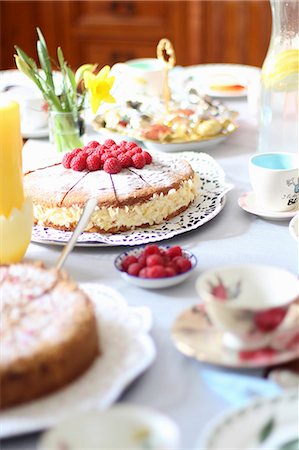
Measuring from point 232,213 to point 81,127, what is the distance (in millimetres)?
457

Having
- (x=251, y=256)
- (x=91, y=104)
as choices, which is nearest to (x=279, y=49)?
(x=91, y=104)

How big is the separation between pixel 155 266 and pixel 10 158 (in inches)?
10.8

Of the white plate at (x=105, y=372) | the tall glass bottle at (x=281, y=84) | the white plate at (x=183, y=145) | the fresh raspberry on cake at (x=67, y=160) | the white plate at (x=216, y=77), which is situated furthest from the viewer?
the white plate at (x=216, y=77)

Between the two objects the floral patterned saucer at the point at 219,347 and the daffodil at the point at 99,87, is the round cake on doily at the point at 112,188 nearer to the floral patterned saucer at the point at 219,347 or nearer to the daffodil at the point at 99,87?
the daffodil at the point at 99,87

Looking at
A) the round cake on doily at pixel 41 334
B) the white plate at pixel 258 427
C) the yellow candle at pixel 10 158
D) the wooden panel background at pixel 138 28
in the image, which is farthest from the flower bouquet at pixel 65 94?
the wooden panel background at pixel 138 28

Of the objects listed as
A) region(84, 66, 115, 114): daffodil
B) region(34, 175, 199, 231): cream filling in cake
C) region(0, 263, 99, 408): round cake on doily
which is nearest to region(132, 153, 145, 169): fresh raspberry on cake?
region(34, 175, 199, 231): cream filling in cake

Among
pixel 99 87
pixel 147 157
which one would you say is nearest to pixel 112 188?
pixel 147 157

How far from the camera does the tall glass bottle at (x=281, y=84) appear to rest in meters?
1.63

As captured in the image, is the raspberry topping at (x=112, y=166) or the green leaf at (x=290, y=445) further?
the raspberry topping at (x=112, y=166)

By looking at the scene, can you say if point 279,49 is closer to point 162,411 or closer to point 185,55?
point 162,411

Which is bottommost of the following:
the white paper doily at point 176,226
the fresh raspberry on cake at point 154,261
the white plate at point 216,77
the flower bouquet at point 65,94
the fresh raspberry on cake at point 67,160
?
the white paper doily at point 176,226

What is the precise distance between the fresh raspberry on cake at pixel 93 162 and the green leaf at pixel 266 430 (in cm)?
75

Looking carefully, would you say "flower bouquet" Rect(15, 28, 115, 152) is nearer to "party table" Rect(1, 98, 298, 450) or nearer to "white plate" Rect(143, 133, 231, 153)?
"white plate" Rect(143, 133, 231, 153)

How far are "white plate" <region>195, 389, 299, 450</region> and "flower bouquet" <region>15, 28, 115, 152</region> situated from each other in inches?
38.9
